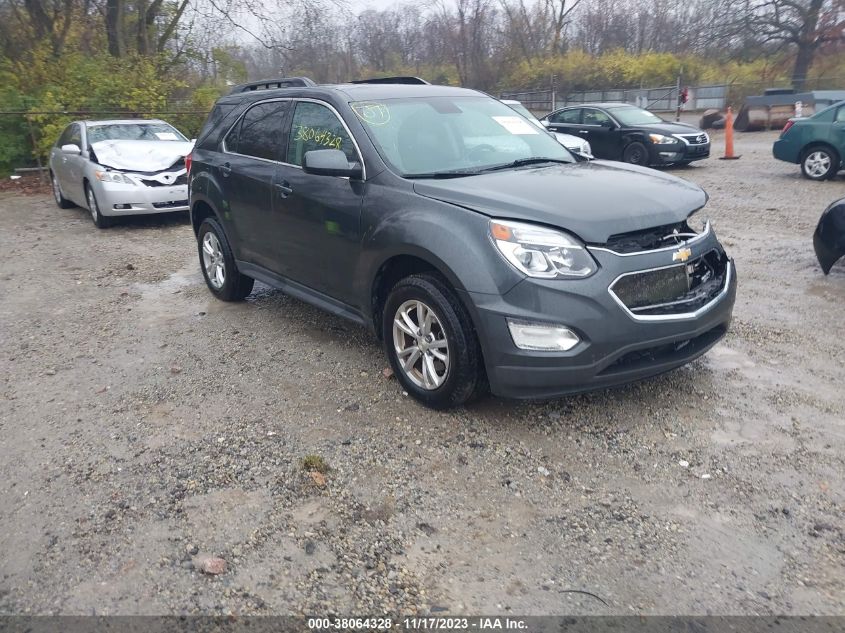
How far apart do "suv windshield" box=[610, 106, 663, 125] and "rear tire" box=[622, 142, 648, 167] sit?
64 cm

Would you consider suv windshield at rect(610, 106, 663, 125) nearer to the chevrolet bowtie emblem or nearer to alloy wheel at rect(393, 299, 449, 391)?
the chevrolet bowtie emblem

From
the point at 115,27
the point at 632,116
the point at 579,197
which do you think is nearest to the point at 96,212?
the point at 579,197

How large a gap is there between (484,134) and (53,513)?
3490mm

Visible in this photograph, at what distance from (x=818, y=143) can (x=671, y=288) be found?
11.0 meters

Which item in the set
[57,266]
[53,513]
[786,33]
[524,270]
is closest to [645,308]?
[524,270]

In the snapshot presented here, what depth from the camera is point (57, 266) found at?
868cm

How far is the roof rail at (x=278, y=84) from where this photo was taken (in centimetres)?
572

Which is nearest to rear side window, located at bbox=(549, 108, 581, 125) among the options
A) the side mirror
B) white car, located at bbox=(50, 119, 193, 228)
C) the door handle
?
white car, located at bbox=(50, 119, 193, 228)

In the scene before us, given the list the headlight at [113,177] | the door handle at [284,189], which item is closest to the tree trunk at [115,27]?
the headlight at [113,177]

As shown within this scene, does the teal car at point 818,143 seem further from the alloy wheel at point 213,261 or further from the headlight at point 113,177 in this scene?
the headlight at point 113,177

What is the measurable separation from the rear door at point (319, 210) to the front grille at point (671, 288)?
67.6 inches

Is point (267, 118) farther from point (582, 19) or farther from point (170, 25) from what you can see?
point (582, 19)

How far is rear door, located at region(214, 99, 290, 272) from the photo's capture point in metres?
5.51

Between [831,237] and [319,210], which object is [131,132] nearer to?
[319,210]
